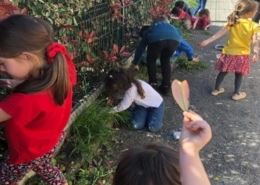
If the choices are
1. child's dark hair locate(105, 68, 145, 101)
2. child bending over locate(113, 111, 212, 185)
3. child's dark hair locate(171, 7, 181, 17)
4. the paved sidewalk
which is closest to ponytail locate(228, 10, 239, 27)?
child's dark hair locate(105, 68, 145, 101)

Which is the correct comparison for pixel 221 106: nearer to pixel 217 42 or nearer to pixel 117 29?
pixel 117 29

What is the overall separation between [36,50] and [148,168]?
1.01m

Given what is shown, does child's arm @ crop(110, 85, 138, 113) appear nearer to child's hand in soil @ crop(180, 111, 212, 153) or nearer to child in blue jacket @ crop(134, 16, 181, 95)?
child in blue jacket @ crop(134, 16, 181, 95)

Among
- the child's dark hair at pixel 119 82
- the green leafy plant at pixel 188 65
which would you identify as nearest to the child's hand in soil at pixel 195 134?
the child's dark hair at pixel 119 82

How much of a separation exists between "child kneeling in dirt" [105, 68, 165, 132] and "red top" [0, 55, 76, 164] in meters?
1.56

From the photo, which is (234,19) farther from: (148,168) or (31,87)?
(148,168)

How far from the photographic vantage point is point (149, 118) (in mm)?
4160

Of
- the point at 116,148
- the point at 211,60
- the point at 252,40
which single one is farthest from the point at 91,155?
the point at 211,60

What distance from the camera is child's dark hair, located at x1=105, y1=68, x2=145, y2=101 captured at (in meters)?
3.96

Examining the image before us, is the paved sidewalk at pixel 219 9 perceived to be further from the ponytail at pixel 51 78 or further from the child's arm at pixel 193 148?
the child's arm at pixel 193 148

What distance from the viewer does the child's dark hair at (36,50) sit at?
194 cm

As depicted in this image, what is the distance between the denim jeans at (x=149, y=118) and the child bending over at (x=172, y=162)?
2.56 meters

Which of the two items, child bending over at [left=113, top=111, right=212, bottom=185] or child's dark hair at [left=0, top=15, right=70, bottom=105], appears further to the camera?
child's dark hair at [left=0, top=15, right=70, bottom=105]

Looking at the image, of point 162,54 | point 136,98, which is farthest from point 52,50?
point 162,54
